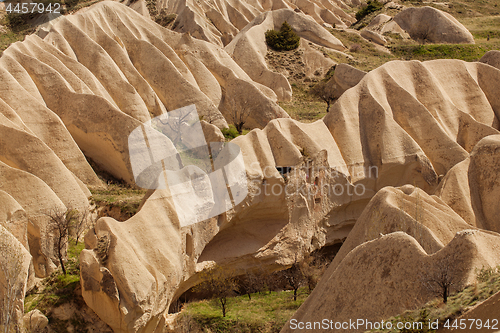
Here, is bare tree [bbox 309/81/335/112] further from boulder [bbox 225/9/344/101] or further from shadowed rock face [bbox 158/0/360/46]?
shadowed rock face [bbox 158/0/360/46]

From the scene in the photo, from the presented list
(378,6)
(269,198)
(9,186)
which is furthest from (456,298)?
(378,6)

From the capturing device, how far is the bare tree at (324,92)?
120 feet

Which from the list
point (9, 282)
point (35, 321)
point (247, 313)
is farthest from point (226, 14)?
point (9, 282)

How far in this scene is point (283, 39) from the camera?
42.2 meters

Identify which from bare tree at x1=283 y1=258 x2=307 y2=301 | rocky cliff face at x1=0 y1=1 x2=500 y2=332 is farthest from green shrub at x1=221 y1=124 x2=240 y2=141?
bare tree at x1=283 y1=258 x2=307 y2=301

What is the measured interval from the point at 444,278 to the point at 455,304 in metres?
0.69

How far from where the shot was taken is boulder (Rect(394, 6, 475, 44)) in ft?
153

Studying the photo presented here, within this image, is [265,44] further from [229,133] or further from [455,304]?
[455,304]

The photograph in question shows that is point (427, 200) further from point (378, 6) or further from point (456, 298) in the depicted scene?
point (378, 6)

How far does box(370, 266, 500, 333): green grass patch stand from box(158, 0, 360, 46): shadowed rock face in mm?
36202

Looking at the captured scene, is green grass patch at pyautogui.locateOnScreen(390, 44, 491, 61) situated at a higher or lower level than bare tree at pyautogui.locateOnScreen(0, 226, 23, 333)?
higher

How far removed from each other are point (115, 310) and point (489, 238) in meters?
10.8

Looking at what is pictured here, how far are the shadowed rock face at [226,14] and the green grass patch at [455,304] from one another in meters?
36.2

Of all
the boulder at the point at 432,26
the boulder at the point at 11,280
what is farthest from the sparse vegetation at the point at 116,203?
the boulder at the point at 432,26
